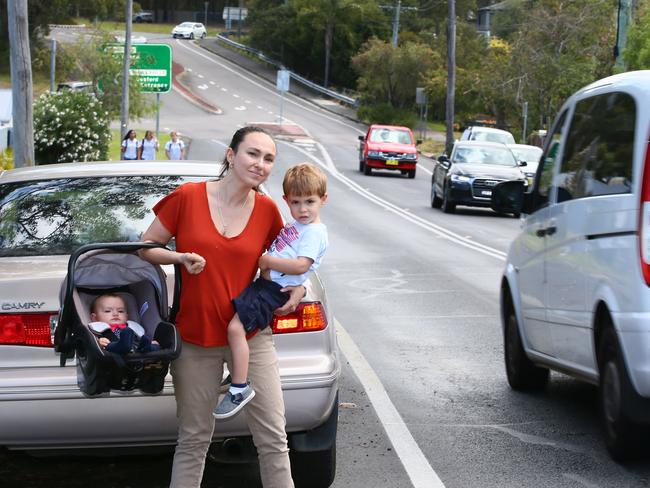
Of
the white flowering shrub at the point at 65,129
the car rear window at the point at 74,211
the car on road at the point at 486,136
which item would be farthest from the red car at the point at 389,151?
the car rear window at the point at 74,211

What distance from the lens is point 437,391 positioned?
9.13 m

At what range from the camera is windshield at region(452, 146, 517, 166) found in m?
32.2

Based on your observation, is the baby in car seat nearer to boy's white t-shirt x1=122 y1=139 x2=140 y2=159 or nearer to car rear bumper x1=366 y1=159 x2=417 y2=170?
boy's white t-shirt x1=122 y1=139 x2=140 y2=159

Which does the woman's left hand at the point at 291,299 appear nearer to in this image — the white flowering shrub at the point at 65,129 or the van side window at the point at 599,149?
the van side window at the point at 599,149

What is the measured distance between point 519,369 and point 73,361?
421 centimetres

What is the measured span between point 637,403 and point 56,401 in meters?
2.89

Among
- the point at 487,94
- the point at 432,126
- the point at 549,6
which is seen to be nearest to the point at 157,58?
the point at 487,94

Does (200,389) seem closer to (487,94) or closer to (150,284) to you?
(150,284)

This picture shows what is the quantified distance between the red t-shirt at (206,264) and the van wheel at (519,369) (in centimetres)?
424

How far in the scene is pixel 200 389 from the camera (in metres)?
5.21

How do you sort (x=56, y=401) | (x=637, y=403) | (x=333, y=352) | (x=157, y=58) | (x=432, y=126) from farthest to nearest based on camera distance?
(x=432, y=126)
(x=157, y=58)
(x=637, y=403)
(x=333, y=352)
(x=56, y=401)

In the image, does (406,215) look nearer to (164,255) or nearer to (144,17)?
(164,255)

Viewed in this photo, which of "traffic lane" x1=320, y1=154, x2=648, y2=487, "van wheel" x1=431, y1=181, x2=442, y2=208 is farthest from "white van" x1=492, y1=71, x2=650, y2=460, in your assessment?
"van wheel" x1=431, y1=181, x2=442, y2=208

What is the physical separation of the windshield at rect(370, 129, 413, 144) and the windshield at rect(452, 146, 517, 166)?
15206 millimetres
